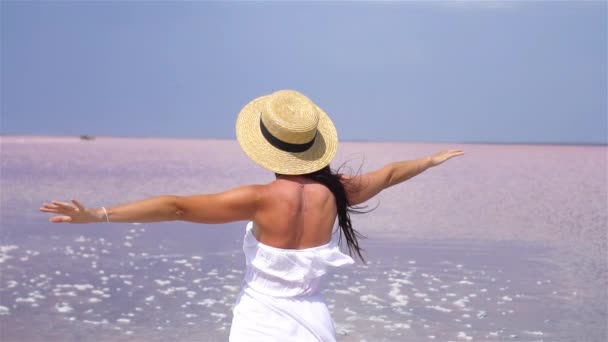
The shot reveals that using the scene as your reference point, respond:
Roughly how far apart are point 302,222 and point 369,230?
961 centimetres

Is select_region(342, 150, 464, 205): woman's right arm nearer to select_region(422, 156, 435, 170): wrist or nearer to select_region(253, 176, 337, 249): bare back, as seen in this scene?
select_region(422, 156, 435, 170): wrist

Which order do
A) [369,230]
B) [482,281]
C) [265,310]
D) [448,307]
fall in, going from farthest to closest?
[369,230] → [482,281] → [448,307] → [265,310]

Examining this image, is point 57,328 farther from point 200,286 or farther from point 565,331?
point 565,331

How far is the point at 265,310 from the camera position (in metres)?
3.30

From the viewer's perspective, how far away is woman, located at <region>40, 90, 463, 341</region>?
3227mm

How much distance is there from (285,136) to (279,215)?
0.33 m

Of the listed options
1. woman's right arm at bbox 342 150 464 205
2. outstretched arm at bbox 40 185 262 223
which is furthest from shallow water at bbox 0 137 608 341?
outstretched arm at bbox 40 185 262 223

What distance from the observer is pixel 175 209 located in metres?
3.23

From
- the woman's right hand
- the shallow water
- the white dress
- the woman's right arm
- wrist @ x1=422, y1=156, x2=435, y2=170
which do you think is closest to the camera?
the white dress

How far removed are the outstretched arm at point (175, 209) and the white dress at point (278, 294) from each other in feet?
0.58

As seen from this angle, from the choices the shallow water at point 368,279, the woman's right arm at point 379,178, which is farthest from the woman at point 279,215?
the shallow water at point 368,279

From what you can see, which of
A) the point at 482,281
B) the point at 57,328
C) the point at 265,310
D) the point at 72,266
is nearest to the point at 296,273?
the point at 265,310

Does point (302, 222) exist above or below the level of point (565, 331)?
above

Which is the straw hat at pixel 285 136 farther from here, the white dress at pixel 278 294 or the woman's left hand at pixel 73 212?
the woman's left hand at pixel 73 212
